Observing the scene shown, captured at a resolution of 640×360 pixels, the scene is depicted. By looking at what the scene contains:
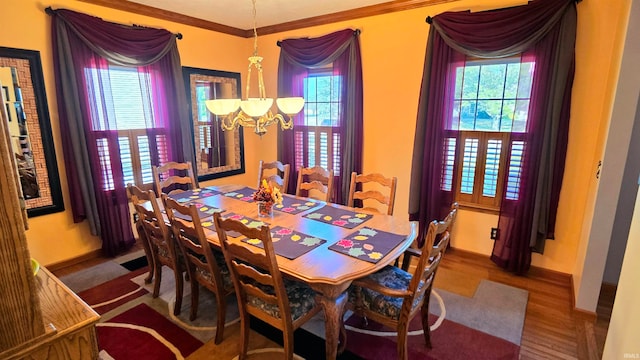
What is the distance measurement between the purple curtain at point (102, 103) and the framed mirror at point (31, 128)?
124 millimetres

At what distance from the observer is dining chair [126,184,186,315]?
230cm

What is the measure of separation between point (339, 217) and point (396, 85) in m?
1.81

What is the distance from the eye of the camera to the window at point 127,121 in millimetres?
3223

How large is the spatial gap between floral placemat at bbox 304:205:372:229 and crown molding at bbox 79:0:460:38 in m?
2.22

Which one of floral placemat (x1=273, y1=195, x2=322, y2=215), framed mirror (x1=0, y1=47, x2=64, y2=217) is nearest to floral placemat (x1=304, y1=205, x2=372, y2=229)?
floral placemat (x1=273, y1=195, x2=322, y2=215)

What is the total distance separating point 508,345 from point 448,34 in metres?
2.62

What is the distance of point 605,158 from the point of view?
2262 mm

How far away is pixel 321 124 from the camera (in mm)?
4133

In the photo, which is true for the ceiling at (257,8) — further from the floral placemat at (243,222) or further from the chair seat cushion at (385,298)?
the chair seat cushion at (385,298)

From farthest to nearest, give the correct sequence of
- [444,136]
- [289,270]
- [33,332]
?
[444,136] < [289,270] < [33,332]

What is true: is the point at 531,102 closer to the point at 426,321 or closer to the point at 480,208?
the point at 480,208

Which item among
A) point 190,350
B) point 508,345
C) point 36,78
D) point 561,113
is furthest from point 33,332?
point 561,113

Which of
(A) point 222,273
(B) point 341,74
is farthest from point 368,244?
(B) point 341,74

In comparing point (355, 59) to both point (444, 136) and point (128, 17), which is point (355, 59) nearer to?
point (444, 136)
